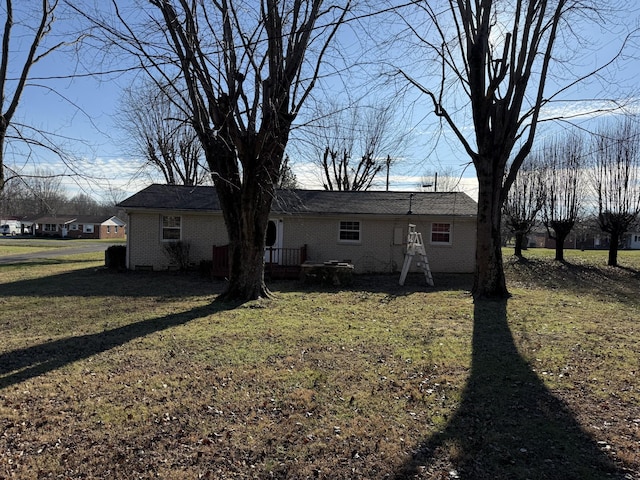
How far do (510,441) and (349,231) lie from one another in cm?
1402

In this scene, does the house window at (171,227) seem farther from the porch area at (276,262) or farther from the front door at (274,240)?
the front door at (274,240)

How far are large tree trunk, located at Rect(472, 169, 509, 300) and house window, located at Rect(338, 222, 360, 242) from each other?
6.54m

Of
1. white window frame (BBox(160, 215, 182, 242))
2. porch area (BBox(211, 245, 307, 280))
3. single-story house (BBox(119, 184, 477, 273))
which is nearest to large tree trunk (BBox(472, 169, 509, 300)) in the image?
single-story house (BBox(119, 184, 477, 273))

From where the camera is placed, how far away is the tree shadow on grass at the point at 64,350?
521 centimetres

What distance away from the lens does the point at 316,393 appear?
15.3 ft

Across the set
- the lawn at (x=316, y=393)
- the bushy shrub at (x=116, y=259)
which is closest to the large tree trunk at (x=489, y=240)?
the lawn at (x=316, y=393)

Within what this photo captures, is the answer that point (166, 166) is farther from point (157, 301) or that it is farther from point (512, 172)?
point (512, 172)

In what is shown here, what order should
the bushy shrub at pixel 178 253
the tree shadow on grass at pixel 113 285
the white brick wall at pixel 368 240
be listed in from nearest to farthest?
the tree shadow on grass at pixel 113 285 → the bushy shrub at pixel 178 253 → the white brick wall at pixel 368 240

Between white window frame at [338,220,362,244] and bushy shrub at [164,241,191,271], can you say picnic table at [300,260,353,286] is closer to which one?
white window frame at [338,220,362,244]

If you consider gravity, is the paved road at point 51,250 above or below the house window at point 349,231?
below

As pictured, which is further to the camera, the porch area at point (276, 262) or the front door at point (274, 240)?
the front door at point (274, 240)

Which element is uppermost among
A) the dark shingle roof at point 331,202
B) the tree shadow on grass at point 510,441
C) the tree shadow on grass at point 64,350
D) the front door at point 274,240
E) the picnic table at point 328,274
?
the dark shingle roof at point 331,202

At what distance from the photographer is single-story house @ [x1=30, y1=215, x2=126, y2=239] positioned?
213 ft

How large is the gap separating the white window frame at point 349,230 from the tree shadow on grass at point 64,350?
9703 millimetres
